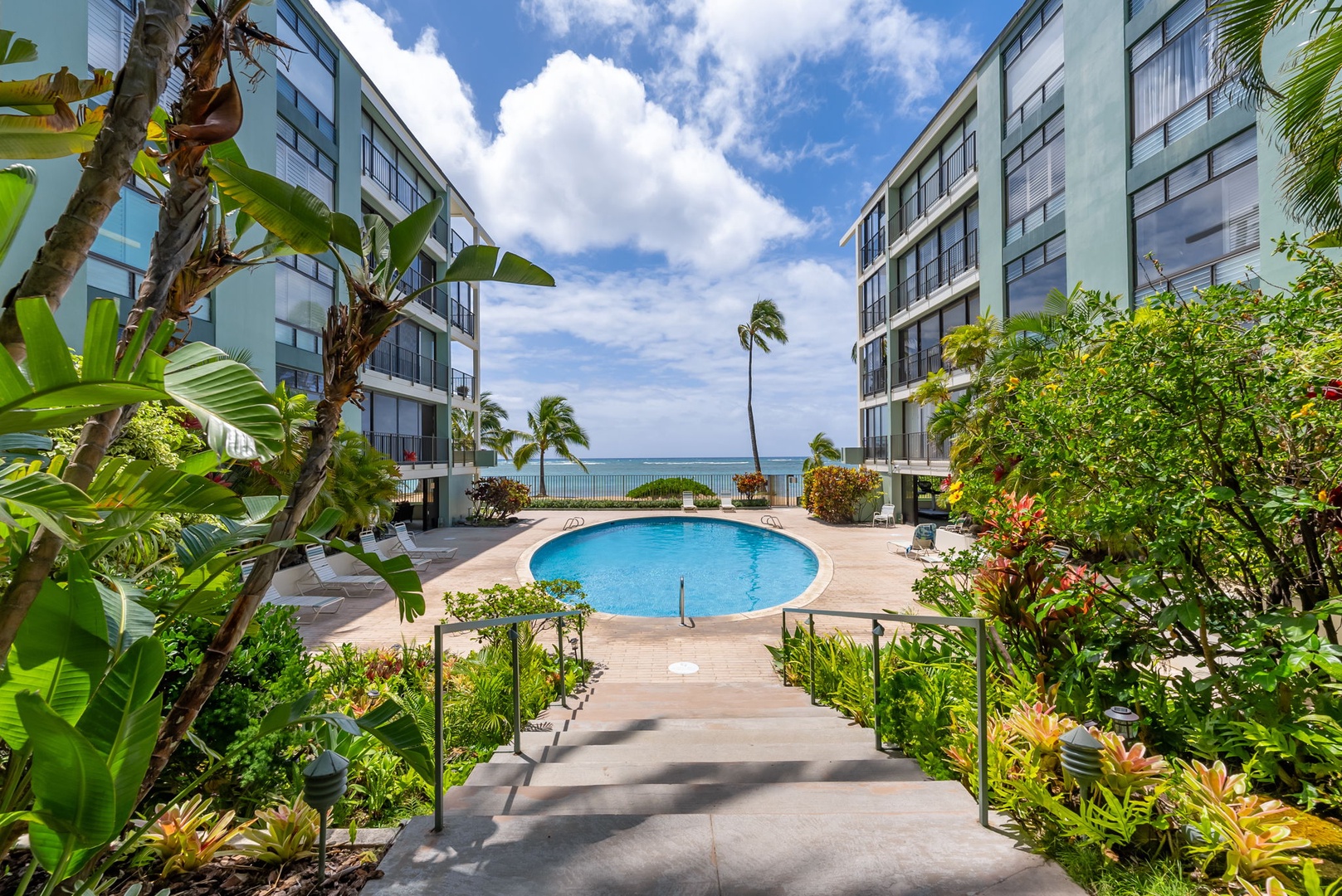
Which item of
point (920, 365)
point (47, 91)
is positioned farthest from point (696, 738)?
point (920, 365)

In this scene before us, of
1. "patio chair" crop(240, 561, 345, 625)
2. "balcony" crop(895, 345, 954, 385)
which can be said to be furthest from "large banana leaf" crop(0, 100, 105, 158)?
"balcony" crop(895, 345, 954, 385)

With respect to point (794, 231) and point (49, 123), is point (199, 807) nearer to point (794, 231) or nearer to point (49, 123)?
point (49, 123)

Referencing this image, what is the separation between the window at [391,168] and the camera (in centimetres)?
1752

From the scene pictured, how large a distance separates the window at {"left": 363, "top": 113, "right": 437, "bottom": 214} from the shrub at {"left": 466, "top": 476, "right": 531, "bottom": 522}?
8.95 metres

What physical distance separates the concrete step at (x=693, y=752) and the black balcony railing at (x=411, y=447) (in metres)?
14.4

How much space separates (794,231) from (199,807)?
25930mm

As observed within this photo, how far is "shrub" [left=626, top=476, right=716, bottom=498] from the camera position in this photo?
28.4 metres

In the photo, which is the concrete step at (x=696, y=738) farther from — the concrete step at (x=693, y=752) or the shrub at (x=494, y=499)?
the shrub at (x=494, y=499)

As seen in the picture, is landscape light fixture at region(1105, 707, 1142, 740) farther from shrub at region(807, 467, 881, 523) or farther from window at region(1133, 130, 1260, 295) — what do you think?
shrub at region(807, 467, 881, 523)

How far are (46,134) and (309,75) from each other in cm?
1617

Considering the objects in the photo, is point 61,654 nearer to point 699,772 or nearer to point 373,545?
point 699,772

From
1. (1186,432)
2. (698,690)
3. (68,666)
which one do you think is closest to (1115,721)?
(1186,432)

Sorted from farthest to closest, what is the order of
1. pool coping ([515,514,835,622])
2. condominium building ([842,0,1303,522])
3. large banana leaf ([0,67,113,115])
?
pool coping ([515,514,835,622]) → condominium building ([842,0,1303,522]) → large banana leaf ([0,67,113,115])

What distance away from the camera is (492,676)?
5168mm
